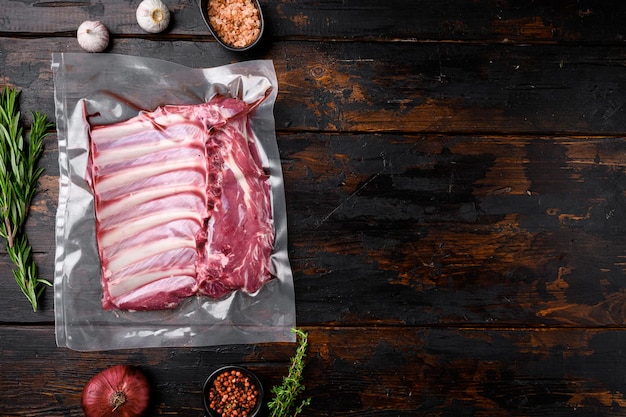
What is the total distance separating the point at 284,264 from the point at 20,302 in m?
0.86

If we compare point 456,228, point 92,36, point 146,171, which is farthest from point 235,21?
point 456,228

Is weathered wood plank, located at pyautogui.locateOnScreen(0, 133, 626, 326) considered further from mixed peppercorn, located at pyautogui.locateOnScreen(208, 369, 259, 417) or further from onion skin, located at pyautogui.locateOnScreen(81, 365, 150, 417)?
onion skin, located at pyautogui.locateOnScreen(81, 365, 150, 417)

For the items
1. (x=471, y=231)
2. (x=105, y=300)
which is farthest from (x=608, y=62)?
(x=105, y=300)

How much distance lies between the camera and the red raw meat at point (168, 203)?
1.75 meters

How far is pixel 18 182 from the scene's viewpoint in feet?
5.75

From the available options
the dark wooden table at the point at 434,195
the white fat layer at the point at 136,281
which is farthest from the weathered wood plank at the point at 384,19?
the white fat layer at the point at 136,281

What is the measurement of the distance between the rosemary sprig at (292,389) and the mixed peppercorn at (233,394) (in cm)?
7

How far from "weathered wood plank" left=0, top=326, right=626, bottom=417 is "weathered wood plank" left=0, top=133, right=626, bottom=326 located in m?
0.06

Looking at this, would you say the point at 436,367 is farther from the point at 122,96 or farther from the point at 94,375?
the point at 122,96

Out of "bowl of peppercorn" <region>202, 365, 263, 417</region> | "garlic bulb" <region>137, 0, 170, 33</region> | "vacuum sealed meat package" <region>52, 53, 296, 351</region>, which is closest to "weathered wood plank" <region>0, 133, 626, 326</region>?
"vacuum sealed meat package" <region>52, 53, 296, 351</region>

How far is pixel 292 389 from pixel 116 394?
542mm

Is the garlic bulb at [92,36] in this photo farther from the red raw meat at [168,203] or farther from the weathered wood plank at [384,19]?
the red raw meat at [168,203]

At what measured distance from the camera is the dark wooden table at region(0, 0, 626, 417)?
6.03 feet

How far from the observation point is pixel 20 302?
71.2 inches
